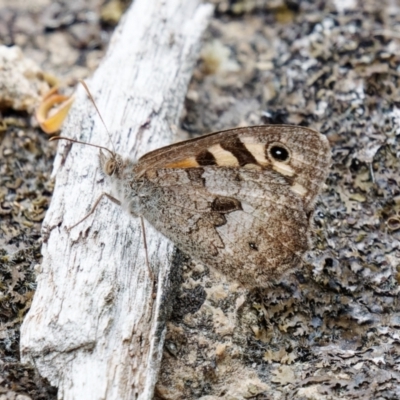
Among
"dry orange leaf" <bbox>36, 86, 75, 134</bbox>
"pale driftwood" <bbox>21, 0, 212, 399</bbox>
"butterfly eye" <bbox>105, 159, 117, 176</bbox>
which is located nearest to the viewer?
"pale driftwood" <bbox>21, 0, 212, 399</bbox>

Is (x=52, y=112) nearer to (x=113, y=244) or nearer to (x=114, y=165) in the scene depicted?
(x=114, y=165)

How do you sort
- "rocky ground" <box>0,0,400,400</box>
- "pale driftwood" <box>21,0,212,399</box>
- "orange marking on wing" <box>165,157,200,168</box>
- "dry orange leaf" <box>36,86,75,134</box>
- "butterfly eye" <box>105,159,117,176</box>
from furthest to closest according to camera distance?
"dry orange leaf" <box>36,86,75,134</box>, "butterfly eye" <box>105,159,117,176</box>, "orange marking on wing" <box>165,157,200,168</box>, "rocky ground" <box>0,0,400,400</box>, "pale driftwood" <box>21,0,212,399</box>

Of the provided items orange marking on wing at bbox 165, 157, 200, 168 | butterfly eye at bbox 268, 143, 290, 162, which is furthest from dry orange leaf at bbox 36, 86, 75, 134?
butterfly eye at bbox 268, 143, 290, 162

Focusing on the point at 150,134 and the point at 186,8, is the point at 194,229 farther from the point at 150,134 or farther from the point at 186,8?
the point at 186,8

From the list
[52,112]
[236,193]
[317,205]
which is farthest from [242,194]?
[52,112]

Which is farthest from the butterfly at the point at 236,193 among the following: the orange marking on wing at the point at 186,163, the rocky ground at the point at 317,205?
the rocky ground at the point at 317,205

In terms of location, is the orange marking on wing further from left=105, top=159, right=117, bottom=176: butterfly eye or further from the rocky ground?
the rocky ground

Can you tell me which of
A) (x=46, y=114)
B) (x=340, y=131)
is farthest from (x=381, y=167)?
(x=46, y=114)
